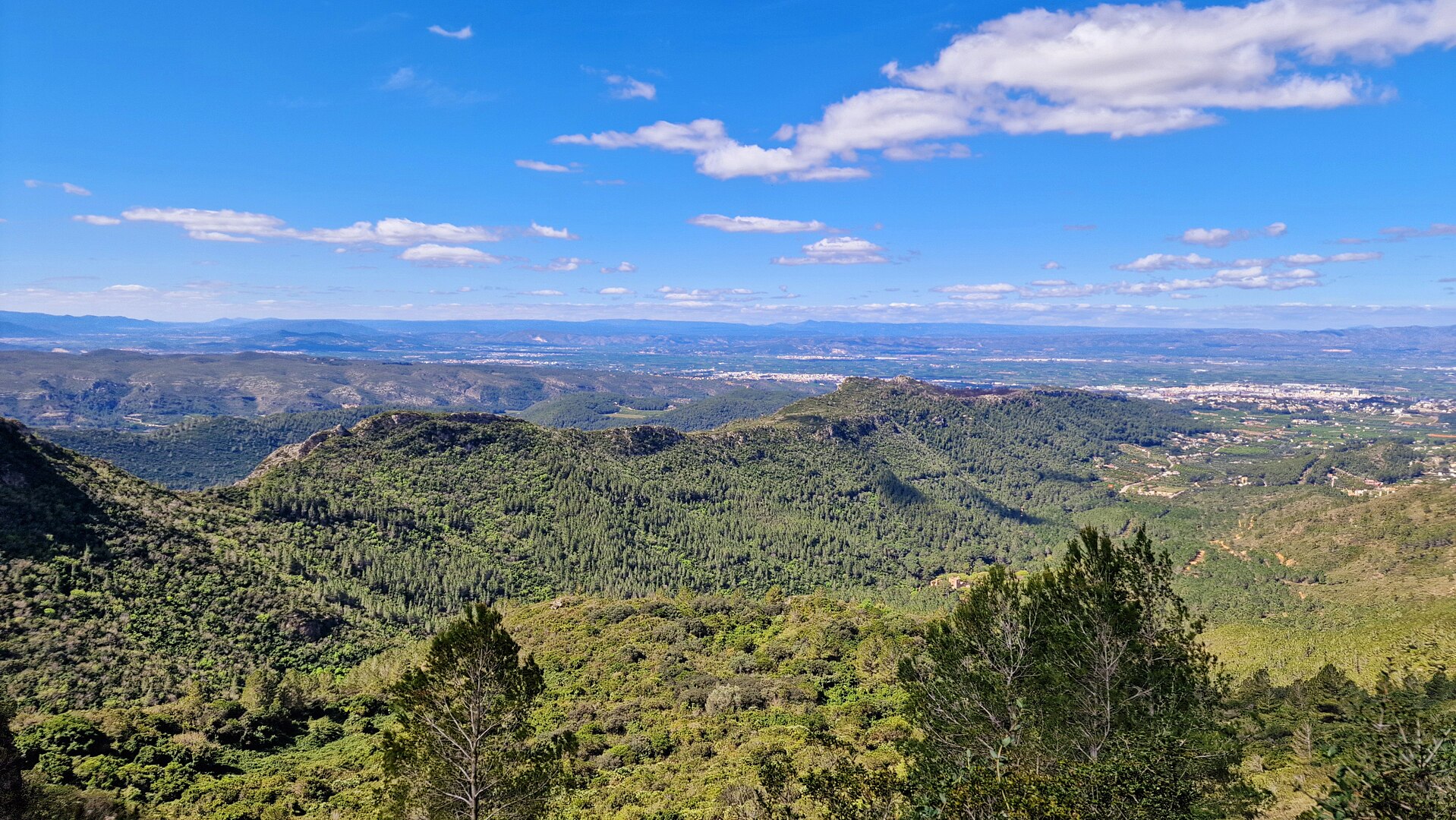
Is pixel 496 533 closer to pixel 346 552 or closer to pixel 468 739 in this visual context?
pixel 346 552

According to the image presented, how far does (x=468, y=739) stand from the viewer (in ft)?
79.9

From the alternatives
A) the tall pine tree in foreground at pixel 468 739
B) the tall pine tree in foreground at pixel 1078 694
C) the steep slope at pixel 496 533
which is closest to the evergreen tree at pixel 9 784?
the tall pine tree in foreground at pixel 468 739

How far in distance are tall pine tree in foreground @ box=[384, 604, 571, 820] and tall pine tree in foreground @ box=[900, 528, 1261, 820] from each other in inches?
580

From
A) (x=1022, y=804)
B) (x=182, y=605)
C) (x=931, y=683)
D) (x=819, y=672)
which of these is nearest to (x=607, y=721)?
(x=819, y=672)

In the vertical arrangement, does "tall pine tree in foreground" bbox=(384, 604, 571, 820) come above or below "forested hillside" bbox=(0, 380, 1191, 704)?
above

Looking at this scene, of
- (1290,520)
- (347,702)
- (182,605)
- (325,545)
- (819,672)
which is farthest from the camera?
(1290,520)

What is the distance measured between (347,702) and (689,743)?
4090 cm

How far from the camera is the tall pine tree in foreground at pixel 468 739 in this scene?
78.8 feet

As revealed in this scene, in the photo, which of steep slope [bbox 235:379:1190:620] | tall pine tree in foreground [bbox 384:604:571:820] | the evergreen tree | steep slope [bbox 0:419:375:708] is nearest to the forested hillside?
steep slope [bbox 0:419:375:708]

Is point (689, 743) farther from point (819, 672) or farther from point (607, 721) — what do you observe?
point (819, 672)

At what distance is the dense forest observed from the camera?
1099 inches

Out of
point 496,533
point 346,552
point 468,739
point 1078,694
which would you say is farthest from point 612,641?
point 496,533

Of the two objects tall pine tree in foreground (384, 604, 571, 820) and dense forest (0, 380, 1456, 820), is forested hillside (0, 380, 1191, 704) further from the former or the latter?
tall pine tree in foreground (384, 604, 571, 820)

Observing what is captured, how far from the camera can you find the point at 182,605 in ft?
274
